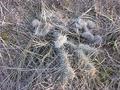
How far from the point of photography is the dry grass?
5.87 feet

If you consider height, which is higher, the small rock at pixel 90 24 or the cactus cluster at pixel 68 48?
the small rock at pixel 90 24

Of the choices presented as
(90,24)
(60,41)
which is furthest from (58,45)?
(90,24)

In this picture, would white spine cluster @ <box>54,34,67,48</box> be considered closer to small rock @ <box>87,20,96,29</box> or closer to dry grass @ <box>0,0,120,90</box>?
dry grass @ <box>0,0,120,90</box>

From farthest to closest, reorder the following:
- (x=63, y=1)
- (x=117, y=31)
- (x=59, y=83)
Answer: (x=63, y=1) < (x=117, y=31) < (x=59, y=83)

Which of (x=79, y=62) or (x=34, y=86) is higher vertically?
(x=79, y=62)

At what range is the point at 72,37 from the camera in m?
1.93

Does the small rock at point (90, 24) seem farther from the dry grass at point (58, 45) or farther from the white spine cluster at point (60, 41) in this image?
the white spine cluster at point (60, 41)

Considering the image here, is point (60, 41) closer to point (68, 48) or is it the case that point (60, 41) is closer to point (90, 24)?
point (68, 48)

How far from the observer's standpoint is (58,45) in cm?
185

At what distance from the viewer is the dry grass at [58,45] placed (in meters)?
1.79

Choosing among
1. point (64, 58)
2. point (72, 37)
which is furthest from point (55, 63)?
point (72, 37)

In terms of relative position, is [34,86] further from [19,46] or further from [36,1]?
[36,1]

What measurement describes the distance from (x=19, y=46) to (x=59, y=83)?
0.37m

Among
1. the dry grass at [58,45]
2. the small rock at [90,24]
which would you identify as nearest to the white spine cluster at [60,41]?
the dry grass at [58,45]
